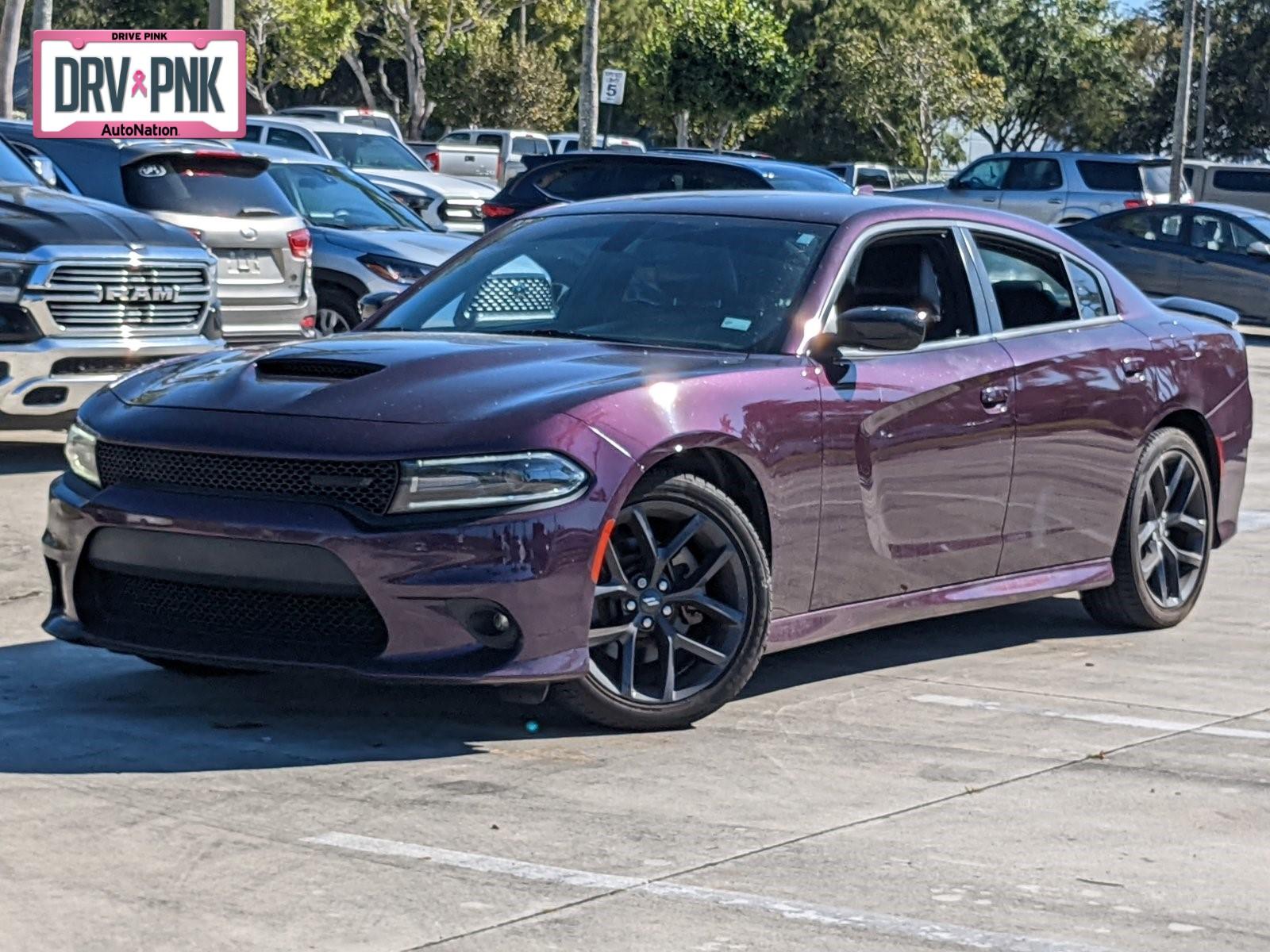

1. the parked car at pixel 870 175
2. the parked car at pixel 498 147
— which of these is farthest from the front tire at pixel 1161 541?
the parked car at pixel 870 175

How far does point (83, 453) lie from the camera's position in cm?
603

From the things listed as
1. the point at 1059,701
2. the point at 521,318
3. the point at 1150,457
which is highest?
the point at 521,318

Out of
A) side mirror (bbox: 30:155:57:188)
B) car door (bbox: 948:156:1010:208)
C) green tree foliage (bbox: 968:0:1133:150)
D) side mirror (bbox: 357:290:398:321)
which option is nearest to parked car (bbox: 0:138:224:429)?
side mirror (bbox: 30:155:57:188)

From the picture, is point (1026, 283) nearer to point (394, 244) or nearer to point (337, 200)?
point (394, 244)

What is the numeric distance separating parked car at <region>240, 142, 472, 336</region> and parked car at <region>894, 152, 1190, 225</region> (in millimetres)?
18276

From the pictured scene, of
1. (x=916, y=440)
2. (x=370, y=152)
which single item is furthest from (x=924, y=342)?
(x=370, y=152)

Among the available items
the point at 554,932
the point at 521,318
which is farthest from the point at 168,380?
the point at 554,932

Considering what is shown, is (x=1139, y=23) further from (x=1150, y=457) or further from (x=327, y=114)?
(x=1150, y=457)

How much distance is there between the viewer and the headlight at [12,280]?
10898mm

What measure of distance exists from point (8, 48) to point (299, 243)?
1613cm

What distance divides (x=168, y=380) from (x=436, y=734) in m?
1.25

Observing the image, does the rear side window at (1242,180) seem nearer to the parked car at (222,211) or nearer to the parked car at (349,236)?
the parked car at (349,236)

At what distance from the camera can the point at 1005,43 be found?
74.0m

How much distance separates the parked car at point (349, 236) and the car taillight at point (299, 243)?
101 centimetres
